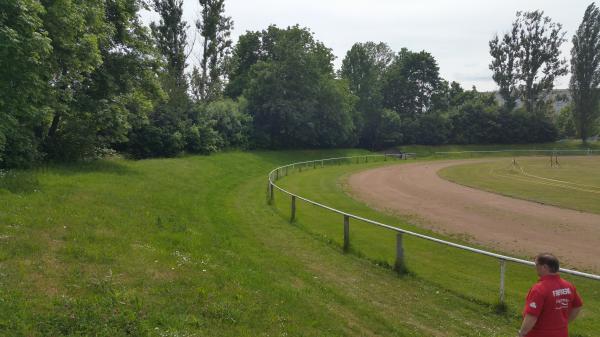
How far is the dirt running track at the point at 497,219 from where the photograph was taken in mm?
14852

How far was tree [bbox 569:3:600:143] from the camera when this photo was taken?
264 feet

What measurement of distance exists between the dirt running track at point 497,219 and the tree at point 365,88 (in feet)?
147

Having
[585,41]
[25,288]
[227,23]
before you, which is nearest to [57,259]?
[25,288]

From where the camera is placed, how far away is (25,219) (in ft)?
35.3

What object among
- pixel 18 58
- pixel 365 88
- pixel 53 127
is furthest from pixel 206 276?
pixel 365 88

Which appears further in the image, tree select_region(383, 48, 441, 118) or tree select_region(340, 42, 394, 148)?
tree select_region(383, 48, 441, 118)

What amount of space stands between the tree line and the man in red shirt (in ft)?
52.1

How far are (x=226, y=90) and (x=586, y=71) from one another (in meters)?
65.9

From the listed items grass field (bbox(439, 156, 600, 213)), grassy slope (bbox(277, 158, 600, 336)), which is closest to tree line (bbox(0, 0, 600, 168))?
grassy slope (bbox(277, 158, 600, 336))

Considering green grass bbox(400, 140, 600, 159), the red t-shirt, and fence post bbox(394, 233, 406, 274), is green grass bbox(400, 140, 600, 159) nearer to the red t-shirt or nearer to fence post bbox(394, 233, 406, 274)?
fence post bbox(394, 233, 406, 274)

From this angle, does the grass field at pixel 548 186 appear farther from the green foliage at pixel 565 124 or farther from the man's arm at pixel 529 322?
the green foliage at pixel 565 124

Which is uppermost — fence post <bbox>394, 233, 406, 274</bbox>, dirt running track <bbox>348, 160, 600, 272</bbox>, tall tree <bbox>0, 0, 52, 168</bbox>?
tall tree <bbox>0, 0, 52, 168</bbox>

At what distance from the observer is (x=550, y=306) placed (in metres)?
5.30

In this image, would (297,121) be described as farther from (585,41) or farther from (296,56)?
(585,41)
